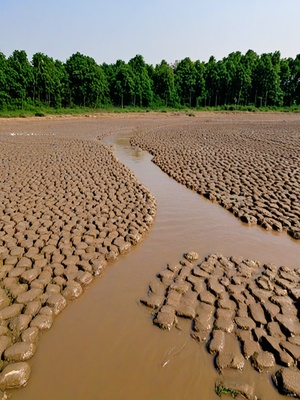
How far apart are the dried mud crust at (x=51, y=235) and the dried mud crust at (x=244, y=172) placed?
2.26 metres

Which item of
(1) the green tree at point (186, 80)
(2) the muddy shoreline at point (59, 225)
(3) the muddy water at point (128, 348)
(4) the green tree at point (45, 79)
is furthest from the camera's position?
(1) the green tree at point (186, 80)

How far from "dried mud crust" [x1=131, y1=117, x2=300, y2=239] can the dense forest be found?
2736cm

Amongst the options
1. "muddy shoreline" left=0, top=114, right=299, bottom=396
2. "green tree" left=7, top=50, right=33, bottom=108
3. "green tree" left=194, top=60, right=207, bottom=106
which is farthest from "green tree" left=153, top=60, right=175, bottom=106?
"muddy shoreline" left=0, top=114, right=299, bottom=396

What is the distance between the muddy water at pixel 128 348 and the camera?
3.13m

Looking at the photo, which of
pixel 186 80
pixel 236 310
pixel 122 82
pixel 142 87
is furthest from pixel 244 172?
pixel 186 80

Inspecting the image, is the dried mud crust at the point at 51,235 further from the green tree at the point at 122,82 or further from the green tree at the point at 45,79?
the green tree at the point at 122,82

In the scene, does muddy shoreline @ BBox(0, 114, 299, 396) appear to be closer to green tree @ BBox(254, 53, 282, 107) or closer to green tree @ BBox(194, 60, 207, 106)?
green tree @ BBox(194, 60, 207, 106)

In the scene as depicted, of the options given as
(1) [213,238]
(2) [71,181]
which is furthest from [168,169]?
(1) [213,238]

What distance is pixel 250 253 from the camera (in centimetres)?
582

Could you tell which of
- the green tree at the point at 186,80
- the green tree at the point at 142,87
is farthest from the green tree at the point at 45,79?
the green tree at the point at 186,80

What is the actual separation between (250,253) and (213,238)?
0.86 meters

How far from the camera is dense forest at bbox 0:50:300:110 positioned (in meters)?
39.2

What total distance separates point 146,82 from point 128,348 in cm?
4958

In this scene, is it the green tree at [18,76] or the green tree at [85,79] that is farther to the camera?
the green tree at [85,79]
